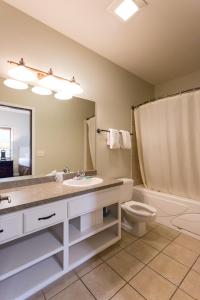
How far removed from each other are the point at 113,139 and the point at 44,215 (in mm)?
1422

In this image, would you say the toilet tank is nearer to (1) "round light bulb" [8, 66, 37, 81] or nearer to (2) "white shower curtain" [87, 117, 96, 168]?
(2) "white shower curtain" [87, 117, 96, 168]

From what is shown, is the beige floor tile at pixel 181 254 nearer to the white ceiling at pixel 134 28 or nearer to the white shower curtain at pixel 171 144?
the white shower curtain at pixel 171 144

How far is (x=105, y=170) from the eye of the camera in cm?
241

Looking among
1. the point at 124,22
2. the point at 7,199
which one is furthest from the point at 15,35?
the point at 7,199

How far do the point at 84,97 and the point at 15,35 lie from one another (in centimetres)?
95

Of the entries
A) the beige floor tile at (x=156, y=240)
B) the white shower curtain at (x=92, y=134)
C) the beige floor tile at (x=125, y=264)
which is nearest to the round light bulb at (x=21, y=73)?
the white shower curtain at (x=92, y=134)

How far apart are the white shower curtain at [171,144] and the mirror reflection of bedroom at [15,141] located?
1769 millimetres

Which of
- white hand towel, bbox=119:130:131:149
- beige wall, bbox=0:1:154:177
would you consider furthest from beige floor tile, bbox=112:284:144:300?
white hand towel, bbox=119:130:131:149

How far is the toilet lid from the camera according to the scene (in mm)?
1933

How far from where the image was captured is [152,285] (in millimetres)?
1327

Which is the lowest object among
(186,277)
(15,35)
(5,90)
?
(186,277)

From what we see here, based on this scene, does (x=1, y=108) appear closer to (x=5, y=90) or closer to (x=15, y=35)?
(x=5, y=90)

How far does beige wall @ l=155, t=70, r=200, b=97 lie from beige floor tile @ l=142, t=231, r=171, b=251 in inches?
95.8

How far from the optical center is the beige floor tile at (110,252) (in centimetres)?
166
